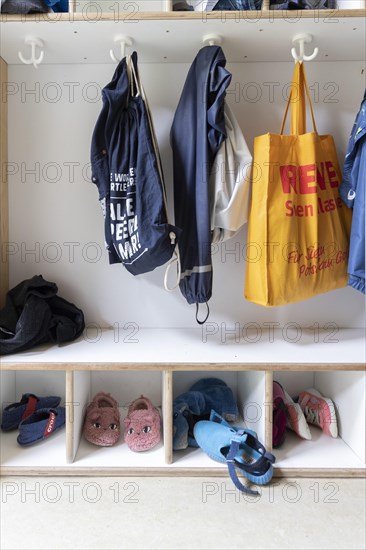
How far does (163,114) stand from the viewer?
1.51m

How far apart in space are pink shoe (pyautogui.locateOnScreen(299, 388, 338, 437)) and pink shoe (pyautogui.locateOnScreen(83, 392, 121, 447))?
0.68 meters

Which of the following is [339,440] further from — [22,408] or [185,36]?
[185,36]

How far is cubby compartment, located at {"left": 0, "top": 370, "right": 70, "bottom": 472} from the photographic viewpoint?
124cm

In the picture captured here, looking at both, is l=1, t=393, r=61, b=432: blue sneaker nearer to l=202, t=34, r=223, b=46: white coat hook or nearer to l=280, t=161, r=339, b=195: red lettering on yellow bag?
l=280, t=161, r=339, b=195: red lettering on yellow bag

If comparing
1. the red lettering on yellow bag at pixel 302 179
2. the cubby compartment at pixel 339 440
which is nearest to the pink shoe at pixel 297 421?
the cubby compartment at pixel 339 440

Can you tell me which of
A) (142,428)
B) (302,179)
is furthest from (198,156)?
(142,428)

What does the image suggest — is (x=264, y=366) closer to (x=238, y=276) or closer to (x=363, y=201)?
(x=238, y=276)

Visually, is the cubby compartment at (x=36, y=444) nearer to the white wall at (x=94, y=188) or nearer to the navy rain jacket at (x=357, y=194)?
the white wall at (x=94, y=188)

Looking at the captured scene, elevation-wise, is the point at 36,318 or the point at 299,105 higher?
the point at 299,105

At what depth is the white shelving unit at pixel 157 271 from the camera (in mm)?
1249

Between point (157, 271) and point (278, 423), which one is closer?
point (278, 423)

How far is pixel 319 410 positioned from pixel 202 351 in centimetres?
48

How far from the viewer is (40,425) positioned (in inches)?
52.8


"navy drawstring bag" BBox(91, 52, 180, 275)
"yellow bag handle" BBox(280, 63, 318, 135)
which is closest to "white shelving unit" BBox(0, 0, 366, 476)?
"yellow bag handle" BBox(280, 63, 318, 135)
